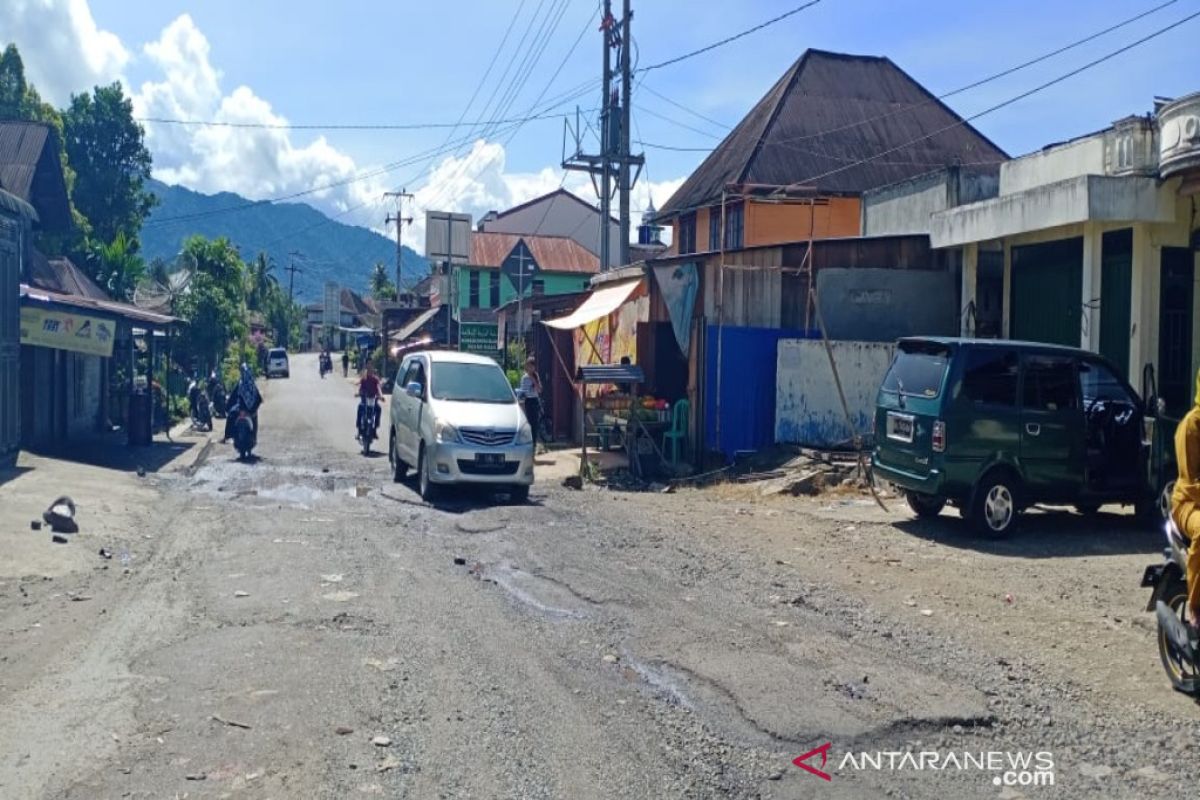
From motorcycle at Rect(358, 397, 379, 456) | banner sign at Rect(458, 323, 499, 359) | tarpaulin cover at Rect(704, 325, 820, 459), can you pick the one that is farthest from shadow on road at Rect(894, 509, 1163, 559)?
banner sign at Rect(458, 323, 499, 359)

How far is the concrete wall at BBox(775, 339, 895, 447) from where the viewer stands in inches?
643

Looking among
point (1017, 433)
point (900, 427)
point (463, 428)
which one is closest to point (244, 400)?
point (463, 428)

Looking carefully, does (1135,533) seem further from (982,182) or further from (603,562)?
(982,182)

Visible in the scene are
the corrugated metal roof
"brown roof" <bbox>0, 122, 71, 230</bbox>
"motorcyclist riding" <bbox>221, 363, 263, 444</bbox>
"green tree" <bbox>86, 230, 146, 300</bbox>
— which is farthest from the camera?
"green tree" <bbox>86, 230, 146, 300</bbox>

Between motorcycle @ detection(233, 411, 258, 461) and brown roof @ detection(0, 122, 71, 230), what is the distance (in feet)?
26.8

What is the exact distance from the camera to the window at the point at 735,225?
93.4ft

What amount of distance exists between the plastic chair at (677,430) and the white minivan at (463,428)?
3449mm

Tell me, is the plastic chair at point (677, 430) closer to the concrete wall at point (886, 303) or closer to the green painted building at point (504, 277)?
the concrete wall at point (886, 303)

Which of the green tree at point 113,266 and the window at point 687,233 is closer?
the green tree at point 113,266

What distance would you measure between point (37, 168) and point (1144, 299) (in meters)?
22.6

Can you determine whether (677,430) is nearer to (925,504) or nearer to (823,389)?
(823,389)

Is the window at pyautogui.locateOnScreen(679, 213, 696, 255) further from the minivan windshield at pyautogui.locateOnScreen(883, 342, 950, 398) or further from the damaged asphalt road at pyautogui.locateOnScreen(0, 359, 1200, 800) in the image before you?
the damaged asphalt road at pyautogui.locateOnScreen(0, 359, 1200, 800)

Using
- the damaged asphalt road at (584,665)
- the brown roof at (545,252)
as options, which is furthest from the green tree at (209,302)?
the damaged asphalt road at (584,665)

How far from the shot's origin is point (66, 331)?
698 inches
